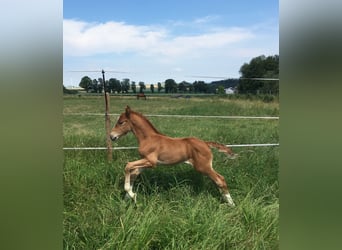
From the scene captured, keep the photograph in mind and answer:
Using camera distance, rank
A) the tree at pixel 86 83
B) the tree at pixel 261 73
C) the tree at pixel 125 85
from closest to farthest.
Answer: the tree at pixel 261 73 → the tree at pixel 86 83 → the tree at pixel 125 85

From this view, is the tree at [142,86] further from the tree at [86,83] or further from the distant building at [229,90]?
the distant building at [229,90]

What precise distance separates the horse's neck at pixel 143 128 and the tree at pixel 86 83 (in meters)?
0.34

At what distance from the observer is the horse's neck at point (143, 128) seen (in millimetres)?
2051

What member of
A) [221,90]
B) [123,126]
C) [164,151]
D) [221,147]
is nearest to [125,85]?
[123,126]

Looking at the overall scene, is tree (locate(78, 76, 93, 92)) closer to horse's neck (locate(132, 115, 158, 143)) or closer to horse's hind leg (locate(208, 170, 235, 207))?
horse's neck (locate(132, 115, 158, 143))

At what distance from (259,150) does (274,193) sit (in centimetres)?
54

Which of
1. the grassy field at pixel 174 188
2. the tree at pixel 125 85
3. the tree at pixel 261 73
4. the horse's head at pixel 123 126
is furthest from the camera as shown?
the horse's head at pixel 123 126

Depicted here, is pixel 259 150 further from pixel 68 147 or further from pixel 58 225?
pixel 58 225

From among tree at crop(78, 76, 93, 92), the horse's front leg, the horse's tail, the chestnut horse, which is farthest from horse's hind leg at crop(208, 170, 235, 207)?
tree at crop(78, 76, 93, 92)

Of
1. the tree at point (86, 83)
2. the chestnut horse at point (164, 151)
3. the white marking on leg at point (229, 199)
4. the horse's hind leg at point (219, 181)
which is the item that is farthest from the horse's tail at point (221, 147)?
the tree at point (86, 83)
